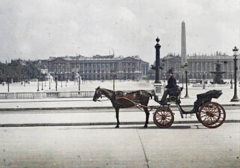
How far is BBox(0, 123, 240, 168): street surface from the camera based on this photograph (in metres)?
Result: 5.96

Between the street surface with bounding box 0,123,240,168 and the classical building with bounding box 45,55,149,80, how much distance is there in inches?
4727

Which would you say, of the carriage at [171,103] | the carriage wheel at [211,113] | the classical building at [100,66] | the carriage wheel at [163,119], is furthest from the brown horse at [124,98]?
the classical building at [100,66]

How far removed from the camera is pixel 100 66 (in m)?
134

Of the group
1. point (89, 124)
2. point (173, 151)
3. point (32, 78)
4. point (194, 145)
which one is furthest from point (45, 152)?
point (32, 78)

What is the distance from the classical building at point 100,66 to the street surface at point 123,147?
120m

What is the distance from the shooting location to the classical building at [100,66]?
424ft

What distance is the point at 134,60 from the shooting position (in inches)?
5354

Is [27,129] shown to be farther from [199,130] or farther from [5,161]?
[199,130]

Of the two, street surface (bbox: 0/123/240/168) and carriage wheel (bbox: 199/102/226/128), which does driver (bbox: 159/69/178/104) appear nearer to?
street surface (bbox: 0/123/240/168)

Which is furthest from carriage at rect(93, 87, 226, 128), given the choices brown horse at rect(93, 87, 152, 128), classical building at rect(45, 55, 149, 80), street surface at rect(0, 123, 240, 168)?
classical building at rect(45, 55, 149, 80)

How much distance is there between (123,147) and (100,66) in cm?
12769

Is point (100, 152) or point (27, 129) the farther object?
point (27, 129)

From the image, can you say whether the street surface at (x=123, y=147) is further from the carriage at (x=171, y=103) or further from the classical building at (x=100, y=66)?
the classical building at (x=100, y=66)

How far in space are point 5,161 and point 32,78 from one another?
103990mm
